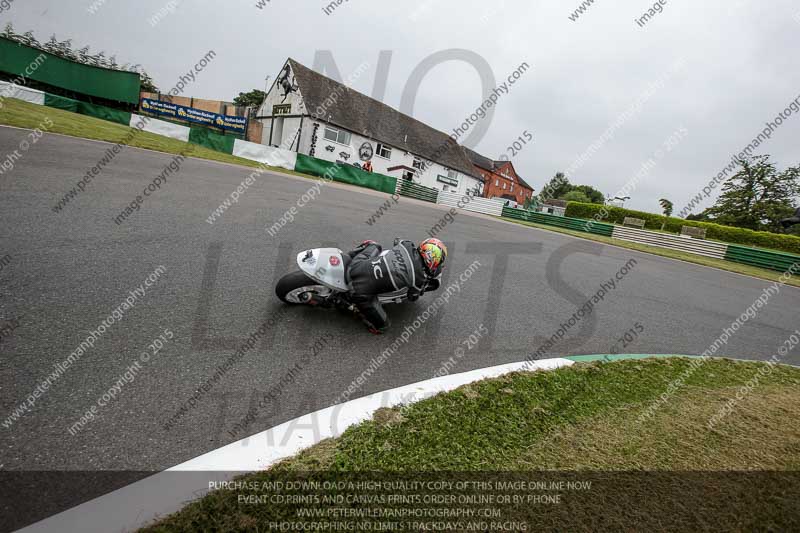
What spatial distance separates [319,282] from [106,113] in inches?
1330

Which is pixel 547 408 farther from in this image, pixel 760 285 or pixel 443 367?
pixel 760 285

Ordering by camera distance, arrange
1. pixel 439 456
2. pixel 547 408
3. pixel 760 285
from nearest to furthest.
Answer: pixel 439 456 < pixel 547 408 < pixel 760 285

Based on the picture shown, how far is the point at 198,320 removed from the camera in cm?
347

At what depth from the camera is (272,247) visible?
5871 mm

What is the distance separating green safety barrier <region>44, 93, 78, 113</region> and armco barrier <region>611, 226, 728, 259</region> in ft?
130

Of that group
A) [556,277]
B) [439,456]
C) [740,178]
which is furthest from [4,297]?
[740,178]

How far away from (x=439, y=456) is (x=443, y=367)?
4.63 feet

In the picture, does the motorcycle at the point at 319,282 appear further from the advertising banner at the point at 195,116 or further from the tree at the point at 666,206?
the tree at the point at 666,206

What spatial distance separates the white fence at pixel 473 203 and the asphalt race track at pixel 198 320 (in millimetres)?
21337

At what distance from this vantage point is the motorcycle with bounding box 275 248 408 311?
3.96 metres

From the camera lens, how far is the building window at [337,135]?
102 feet

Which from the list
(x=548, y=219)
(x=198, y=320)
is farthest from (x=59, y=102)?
(x=548, y=219)

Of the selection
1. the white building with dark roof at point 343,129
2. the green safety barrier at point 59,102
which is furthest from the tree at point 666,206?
the green safety barrier at point 59,102

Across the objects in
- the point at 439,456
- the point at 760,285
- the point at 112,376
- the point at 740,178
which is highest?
the point at 740,178
